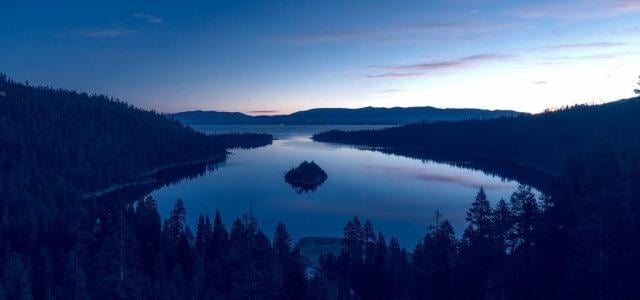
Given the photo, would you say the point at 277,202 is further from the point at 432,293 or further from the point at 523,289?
the point at 523,289

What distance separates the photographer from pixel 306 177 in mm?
122625

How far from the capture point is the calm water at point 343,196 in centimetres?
7525

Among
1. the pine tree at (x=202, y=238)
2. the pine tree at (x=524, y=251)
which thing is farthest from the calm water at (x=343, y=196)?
the pine tree at (x=524, y=251)

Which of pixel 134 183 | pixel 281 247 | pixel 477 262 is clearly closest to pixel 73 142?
pixel 134 183

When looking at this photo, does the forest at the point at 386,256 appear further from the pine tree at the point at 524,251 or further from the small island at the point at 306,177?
the small island at the point at 306,177

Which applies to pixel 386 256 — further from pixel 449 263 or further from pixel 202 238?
pixel 202 238

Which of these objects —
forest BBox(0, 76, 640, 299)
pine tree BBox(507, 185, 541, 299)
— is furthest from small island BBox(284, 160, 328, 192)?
pine tree BBox(507, 185, 541, 299)

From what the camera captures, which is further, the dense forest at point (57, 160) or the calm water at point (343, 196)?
the calm water at point (343, 196)

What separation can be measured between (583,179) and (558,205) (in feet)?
8.06

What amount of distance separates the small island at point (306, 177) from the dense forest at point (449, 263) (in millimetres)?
71109

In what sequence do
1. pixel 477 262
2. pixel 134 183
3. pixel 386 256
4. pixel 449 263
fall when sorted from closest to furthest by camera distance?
pixel 477 262, pixel 449 263, pixel 386 256, pixel 134 183

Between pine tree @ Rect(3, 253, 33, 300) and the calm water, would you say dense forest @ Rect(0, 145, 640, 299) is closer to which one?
pine tree @ Rect(3, 253, 33, 300)

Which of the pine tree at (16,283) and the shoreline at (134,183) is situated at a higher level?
the pine tree at (16,283)

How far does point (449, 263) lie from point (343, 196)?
65682mm
